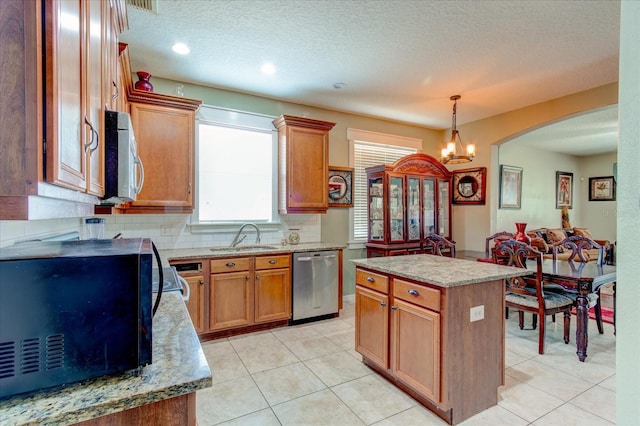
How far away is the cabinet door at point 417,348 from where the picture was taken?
2.03m

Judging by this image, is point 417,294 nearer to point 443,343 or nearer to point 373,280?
point 443,343

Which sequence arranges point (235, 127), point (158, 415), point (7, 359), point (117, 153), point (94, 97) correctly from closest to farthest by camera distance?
point (7, 359) → point (158, 415) → point (94, 97) → point (117, 153) → point (235, 127)

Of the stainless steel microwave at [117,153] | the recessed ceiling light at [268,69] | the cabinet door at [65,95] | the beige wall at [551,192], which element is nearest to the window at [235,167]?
the recessed ceiling light at [268,69]

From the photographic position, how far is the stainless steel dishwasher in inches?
147

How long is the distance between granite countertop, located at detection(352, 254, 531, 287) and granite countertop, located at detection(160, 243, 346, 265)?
121 centimetres

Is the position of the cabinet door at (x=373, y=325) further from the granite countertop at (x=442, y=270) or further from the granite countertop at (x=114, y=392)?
the granite countertop at (x=114, y=392)

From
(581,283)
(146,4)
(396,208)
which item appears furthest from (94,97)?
(396,208)

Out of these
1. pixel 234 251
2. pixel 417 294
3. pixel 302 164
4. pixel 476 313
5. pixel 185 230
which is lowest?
pixel 476 313

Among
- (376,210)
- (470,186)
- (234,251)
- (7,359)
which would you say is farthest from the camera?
(470,186)

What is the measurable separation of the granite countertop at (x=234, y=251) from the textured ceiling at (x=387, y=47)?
1.92 m

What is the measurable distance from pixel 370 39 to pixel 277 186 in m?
2.10

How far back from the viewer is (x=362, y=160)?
4.94 meters

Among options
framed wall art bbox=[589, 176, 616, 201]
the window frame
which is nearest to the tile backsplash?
the window frame

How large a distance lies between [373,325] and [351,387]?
485 mm
